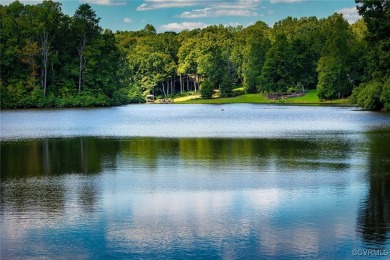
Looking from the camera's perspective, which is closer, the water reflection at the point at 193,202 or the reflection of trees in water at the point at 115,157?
the water reflection at the point at 193,202

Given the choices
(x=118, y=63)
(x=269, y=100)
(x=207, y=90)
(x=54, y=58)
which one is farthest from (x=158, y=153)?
(x=207, y=90)

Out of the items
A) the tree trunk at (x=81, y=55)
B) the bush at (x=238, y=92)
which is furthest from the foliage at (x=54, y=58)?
the bush at (x=238, y=92)

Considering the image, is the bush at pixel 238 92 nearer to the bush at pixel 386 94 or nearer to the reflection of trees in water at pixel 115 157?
the bush at pixel 386 94

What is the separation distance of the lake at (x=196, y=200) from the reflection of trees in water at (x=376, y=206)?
0.04 meters

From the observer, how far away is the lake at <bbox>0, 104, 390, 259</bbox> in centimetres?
1399

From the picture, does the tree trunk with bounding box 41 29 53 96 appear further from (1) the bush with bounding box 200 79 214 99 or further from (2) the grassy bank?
(1) the bush with bounding box 200 79 214 99

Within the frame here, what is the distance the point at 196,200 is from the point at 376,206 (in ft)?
17.2

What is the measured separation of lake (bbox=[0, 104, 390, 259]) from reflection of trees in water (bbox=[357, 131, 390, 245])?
0.04 meters

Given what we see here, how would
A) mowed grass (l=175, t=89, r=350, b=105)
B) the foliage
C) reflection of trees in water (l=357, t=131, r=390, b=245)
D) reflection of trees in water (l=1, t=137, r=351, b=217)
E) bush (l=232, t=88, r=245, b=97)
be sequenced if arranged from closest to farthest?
reflection of trees in water (l=357, t=131, r=390, b=245)
reflection of trees in water (l=1, t=137, r=351, b=217)
the foliage
mowed grass (l=175, t=89, r=350, b=105)
bush (l=232, t=88, r=245, b=97)

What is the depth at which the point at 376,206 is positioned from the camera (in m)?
17.8

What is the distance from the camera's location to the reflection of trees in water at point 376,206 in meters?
14.8

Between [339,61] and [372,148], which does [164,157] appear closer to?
[372,148]

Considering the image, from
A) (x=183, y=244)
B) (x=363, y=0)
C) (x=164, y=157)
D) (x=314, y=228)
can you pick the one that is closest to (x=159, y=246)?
(x=183, y=244)

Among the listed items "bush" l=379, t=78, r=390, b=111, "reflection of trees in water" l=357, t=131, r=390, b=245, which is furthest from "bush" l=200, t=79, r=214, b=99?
"reflection of trees in water" l=357, t=131, r=390, b=245
